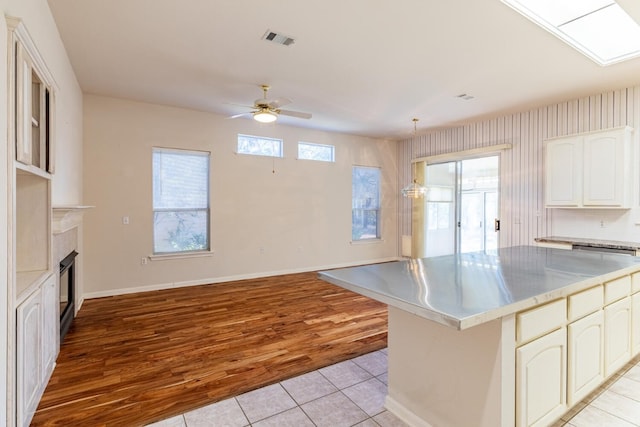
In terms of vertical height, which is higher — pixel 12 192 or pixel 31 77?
pixel 31 77

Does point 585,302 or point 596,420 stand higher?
point 585,302

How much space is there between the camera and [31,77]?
2.04 meters

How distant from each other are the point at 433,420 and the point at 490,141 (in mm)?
5208

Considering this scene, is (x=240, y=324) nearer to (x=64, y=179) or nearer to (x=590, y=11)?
(x=64, y=179)

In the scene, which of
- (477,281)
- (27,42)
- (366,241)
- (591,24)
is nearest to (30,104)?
(27,42)

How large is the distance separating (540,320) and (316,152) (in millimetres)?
5480

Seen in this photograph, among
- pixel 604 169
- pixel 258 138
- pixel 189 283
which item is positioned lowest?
pixel 189 283

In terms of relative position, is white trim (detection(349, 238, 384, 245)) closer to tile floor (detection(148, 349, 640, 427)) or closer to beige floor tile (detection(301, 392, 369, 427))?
tile floor (detection(148, 349, 640, 427))

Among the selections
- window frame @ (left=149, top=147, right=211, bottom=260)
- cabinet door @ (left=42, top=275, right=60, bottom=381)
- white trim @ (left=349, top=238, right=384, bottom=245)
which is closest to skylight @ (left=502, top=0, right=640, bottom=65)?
cabinet door @ (left=42, top=275, right=60, bottom=381)

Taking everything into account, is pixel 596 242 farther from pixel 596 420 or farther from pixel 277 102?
pixel 277 102

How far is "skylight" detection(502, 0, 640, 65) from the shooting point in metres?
2.54

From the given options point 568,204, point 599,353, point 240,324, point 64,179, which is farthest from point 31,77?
point 568,204

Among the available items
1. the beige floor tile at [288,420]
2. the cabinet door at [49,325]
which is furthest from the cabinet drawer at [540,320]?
the cabinet door at [49,325]

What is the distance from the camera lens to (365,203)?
741 centimetres
